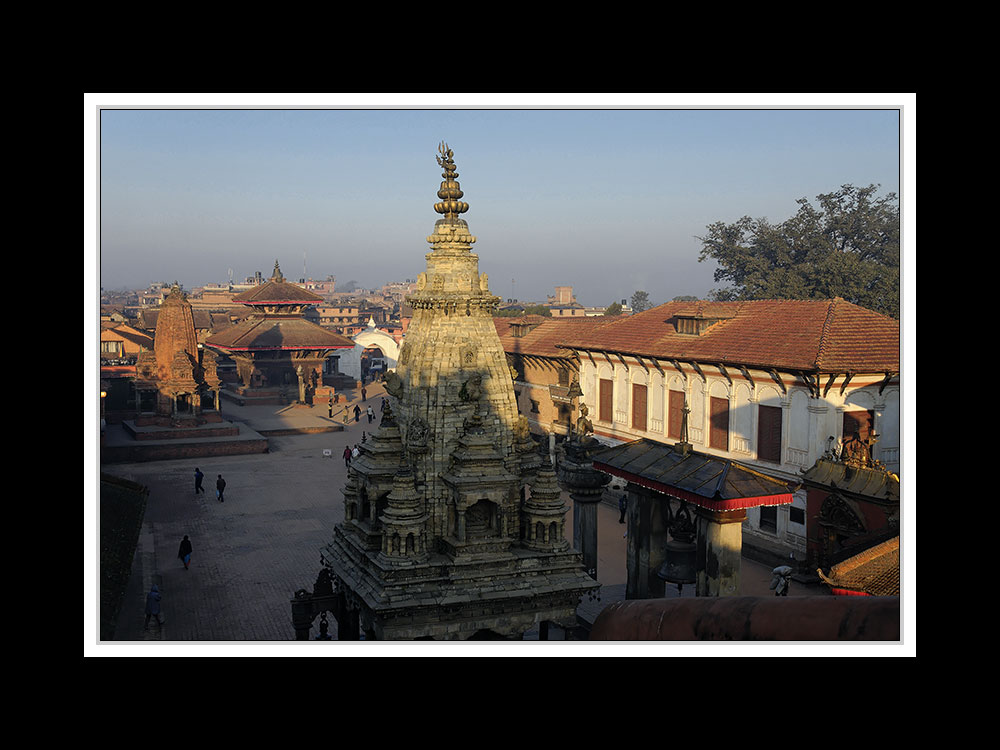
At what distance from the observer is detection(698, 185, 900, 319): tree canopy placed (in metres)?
45.5

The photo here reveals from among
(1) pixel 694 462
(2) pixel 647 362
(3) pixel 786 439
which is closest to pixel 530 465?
(1) pixel 694 462

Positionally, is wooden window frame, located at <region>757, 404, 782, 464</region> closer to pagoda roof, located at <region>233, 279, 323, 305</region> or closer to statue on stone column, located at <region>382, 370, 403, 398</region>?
statue on stone column, located at <region>382, 370, 403, 398</region>

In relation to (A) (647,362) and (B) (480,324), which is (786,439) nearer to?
(A) (647,362)

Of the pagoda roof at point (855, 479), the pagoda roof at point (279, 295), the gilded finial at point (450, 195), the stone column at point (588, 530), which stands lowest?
the stone column at point (588, 530)

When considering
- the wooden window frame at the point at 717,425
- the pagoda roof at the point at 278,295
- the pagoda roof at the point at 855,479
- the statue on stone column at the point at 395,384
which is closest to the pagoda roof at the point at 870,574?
the pagoda roof at the point at 855,479

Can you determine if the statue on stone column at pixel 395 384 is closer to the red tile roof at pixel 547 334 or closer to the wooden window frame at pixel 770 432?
the wooden window frame at pixel 770 432

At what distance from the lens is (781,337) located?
1115 inches

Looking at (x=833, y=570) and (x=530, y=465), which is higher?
(x=530, y=465)

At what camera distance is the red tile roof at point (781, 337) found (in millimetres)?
26266

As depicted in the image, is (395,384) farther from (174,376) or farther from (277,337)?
(277,337)

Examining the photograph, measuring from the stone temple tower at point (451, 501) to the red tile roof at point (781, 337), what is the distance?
1348 cm
